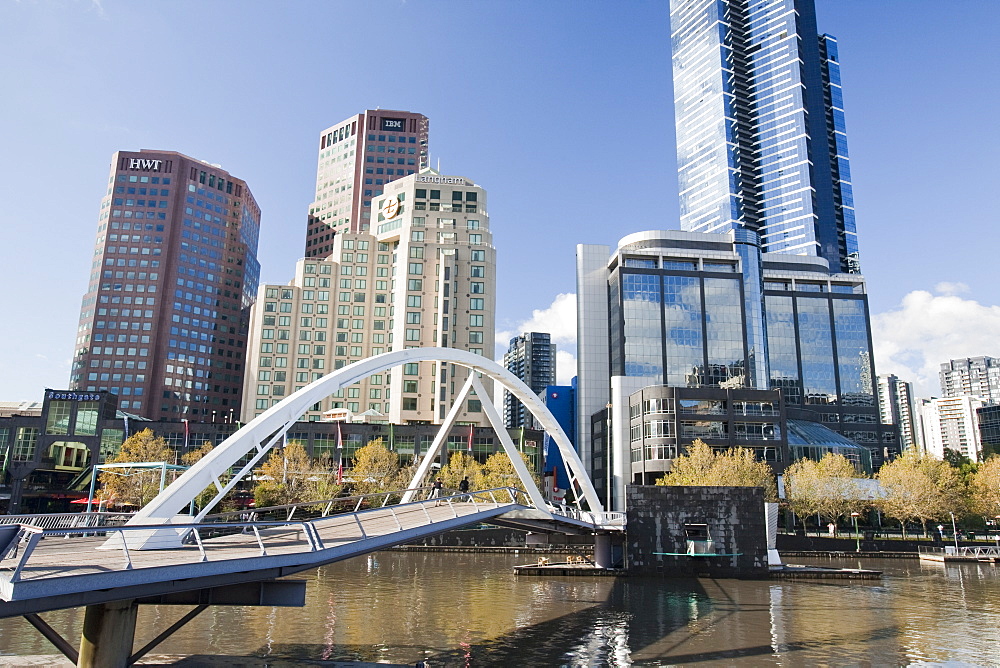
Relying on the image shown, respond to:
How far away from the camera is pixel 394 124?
172000 millimetres

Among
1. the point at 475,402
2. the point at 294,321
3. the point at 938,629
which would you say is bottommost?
the point at 938,629

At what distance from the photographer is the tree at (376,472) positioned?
7562cm

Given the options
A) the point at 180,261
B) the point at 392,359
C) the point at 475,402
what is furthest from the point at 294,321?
the point at 392,359

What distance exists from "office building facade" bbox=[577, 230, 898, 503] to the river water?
5224cm

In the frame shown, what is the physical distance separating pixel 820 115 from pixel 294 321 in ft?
411

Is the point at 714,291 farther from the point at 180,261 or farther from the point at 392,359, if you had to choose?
the point at 180,261

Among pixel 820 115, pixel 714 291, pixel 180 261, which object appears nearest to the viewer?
pixel 714 291

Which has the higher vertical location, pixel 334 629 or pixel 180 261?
pixel 180 261

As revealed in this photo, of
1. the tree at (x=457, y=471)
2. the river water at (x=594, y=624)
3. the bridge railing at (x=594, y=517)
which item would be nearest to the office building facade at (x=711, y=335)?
the tree at (x=457, y=471)

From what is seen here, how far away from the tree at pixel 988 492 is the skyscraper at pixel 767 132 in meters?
84.2

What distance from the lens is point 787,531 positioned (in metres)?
73.8

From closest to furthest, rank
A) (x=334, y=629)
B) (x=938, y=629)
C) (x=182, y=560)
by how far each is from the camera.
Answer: (x=182, y=560) < (x=334, y=629) < (x=938, y=629)

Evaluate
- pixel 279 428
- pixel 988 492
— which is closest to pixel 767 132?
pixel 988 492

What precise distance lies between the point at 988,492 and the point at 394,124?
14021 centimetres
